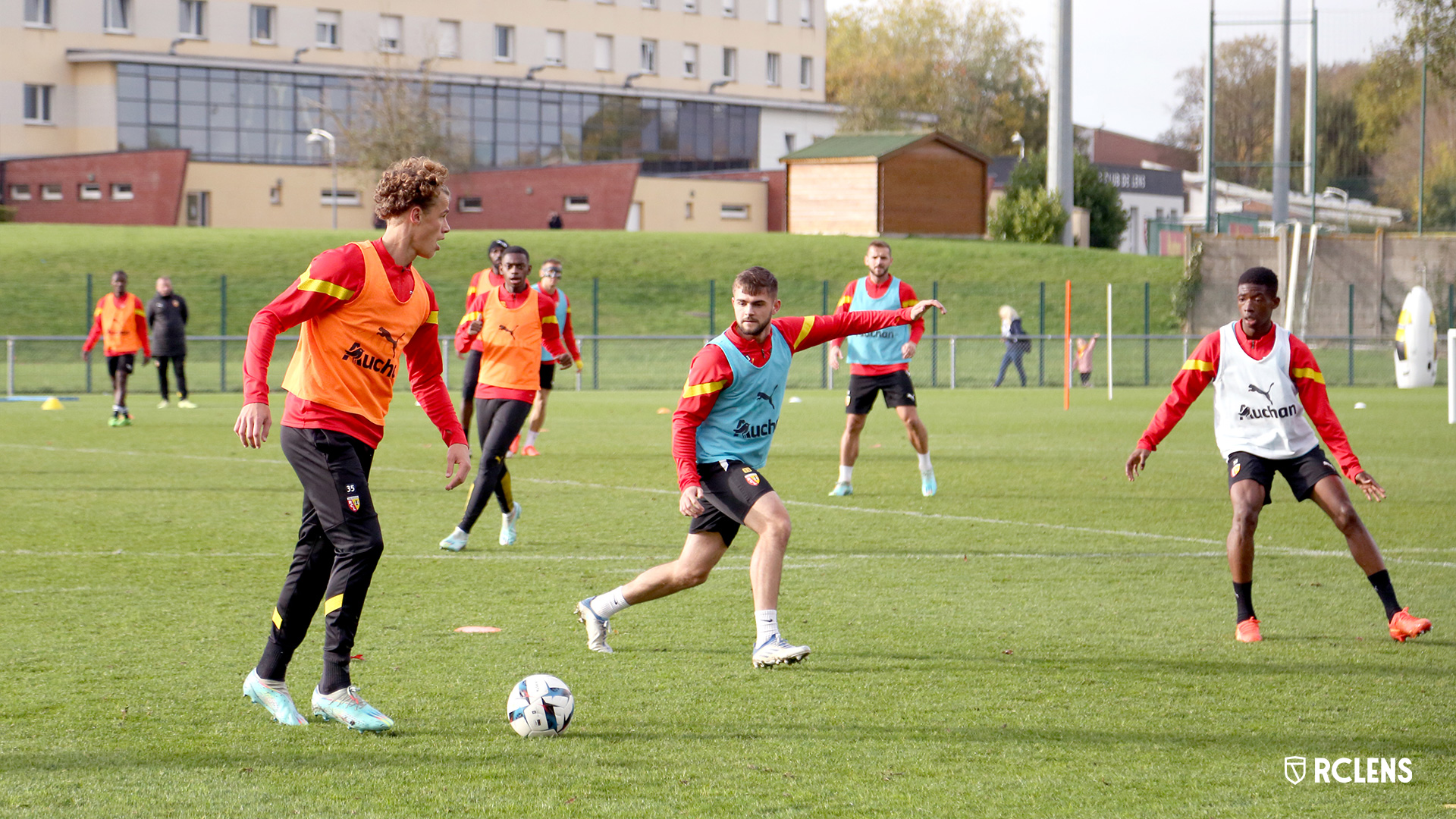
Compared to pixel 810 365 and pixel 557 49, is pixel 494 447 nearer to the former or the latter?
pixel 810 365

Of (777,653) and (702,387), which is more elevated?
(702,387)

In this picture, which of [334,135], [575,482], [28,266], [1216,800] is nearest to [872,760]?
[1216,800]

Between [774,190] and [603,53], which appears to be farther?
[603,53]

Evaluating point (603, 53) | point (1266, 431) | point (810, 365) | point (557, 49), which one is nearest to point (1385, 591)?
point (1266, 431)

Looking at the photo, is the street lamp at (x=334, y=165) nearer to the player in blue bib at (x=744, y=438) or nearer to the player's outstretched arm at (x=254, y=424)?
the player in blue bib at (x=744, y=438)

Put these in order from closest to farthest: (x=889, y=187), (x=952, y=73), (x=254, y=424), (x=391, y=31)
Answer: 1. (x=254, y=424)
2. (x=889, y=187)
3. (x=391, y=31)
4. (x=952, y=73)

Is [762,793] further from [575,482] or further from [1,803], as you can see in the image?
[575,482]

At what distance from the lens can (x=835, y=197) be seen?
49938 millimetres

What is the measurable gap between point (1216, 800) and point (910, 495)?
8.01 meters

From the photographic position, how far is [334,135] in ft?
189

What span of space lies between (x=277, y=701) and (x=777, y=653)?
193 cm

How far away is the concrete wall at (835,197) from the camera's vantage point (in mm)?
48688

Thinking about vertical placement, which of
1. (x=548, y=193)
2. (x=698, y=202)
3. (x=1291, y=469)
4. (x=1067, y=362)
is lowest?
(x=1291, y=469)

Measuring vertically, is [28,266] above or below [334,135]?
below
